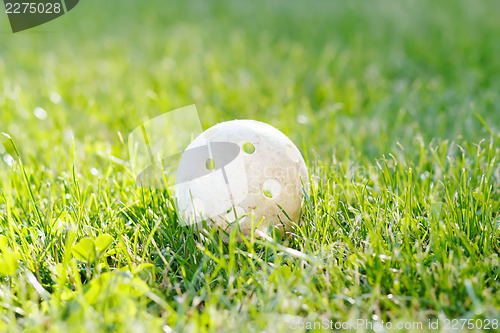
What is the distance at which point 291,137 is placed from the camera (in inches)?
117

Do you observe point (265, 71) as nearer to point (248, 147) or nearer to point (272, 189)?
point (248, 147)

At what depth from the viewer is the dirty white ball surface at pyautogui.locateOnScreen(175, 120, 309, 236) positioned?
6.01ft

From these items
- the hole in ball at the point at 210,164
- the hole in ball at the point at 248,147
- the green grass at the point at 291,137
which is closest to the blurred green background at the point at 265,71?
the green grass at the point at 291,137

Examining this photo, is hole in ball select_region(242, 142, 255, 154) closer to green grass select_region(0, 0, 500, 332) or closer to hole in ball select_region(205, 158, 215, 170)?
hole in ball select_region(205, 158, 215, 170)

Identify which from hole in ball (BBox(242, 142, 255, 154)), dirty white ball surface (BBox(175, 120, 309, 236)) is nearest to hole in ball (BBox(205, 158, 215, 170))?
dirty white ball surface (BBox(175, 120, 309, 236))

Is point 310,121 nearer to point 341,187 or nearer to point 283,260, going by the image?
point 341,187

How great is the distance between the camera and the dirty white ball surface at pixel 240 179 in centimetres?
183

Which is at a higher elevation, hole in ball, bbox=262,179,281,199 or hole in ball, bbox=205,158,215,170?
hole in ball, bbox=205,158,215,170

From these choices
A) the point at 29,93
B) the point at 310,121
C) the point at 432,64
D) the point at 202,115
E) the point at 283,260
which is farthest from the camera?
the point at 432,64

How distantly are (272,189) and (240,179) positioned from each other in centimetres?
12

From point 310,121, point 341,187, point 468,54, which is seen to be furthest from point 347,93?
point 341,187

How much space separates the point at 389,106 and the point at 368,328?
2.32 m

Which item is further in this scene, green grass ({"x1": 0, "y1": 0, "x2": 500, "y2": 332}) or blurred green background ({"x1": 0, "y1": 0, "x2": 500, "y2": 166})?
blurred green background ({"x1": 0, "y1": 0, "x2": 500, "y2": 166})

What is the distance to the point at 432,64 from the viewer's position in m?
4.34
